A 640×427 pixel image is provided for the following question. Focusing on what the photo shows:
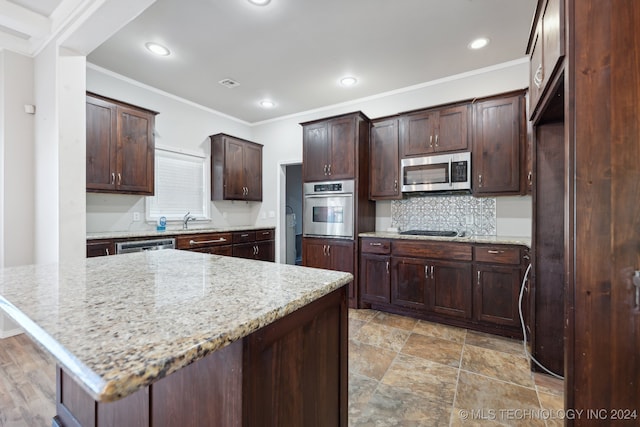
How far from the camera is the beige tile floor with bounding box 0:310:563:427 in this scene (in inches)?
65.6

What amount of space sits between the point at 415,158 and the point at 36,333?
11.3 feet

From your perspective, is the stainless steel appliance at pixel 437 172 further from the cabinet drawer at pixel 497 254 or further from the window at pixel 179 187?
the window at pixel 179 187

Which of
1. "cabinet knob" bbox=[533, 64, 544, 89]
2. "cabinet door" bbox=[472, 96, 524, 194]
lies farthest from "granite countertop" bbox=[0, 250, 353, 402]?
"cabinet door" bbox=[472, 96, 524, 194]

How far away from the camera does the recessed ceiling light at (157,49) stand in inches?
112

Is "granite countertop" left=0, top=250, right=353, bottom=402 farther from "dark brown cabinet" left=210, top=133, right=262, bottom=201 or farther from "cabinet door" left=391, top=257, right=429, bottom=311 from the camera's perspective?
"dark brown cabinet" left=210, top=133, right=262, bottom=201

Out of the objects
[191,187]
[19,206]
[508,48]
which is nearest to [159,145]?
[191,187]

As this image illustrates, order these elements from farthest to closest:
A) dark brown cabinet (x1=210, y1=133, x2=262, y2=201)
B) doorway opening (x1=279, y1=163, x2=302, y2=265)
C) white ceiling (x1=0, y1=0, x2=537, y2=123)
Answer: doorway opening (x1=279, y1=163, x2=302, y2=265)
dark brown cabinet (x1=210, y1=133, x2=262, y2=201)
white ceiling (x1=0, y1=0, x2=537, y2=123)

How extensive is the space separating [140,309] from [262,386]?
401 millimetres

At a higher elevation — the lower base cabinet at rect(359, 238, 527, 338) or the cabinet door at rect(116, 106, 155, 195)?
the cabinet door at rect(116, 106, 155, 195)

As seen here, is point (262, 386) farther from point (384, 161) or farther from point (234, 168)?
point (234, 168)

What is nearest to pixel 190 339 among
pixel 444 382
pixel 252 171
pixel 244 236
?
pixel 444 382

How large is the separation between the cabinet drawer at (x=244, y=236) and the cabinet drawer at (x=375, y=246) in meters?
1.88

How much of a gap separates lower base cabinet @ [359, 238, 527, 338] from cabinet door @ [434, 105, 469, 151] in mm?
1127

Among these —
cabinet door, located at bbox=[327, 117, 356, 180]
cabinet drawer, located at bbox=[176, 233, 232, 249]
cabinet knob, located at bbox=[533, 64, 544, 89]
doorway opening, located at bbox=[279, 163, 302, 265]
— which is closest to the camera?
cabinet knob, located at bbox=[533, 64, 544, 89]
